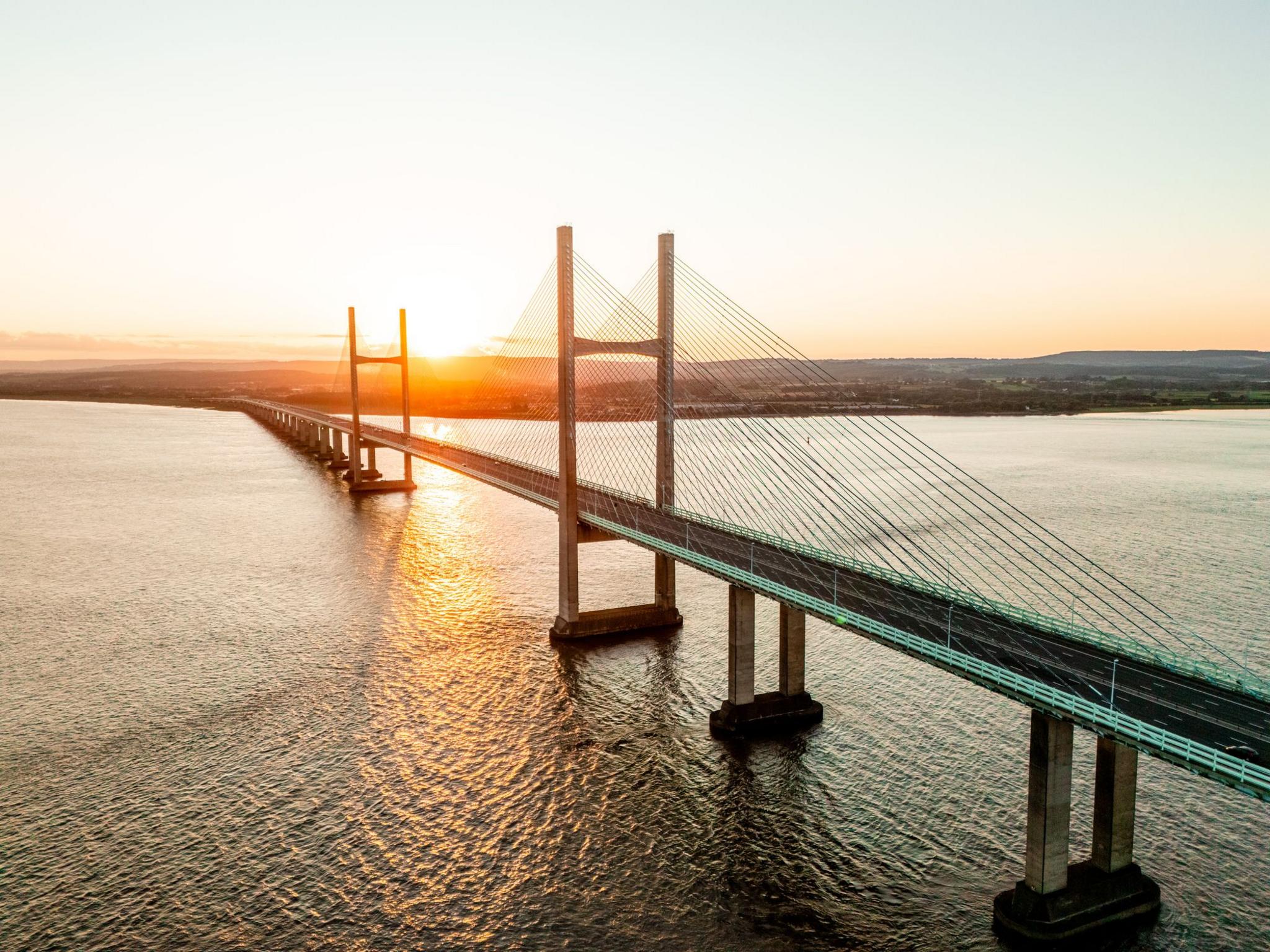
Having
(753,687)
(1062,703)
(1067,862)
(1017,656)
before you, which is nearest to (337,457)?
(753,687)

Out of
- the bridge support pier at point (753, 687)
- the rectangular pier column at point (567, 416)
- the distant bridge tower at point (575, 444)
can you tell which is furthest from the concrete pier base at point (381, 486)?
the bridge support pier at point (753, 687)

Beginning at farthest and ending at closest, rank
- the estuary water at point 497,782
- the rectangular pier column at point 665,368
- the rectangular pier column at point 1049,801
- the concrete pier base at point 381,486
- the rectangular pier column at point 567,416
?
the concrete pier base at point 381,486, the rectangular pier column at point 665,368, the rectangular pier column at point 567,416, the estuary water at point 497,782, the rectangular pier column at point 1049,801

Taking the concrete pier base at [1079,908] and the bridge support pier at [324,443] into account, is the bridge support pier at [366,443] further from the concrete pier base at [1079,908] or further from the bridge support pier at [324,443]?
the concrete pier base at [1079,908]

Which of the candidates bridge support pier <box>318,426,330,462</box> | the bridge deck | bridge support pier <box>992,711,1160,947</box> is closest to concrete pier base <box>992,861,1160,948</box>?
bridge support pier <box>992,711,1160,947</box>

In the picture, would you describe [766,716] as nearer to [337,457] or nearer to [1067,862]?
[1067,862]

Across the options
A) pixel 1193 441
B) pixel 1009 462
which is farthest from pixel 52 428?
pixel 1193 441

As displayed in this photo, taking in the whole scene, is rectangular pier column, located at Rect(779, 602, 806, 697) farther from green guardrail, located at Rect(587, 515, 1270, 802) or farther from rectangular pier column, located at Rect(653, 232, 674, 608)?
rectangular pier column, located at Rect(653, 232, 674, 608)
